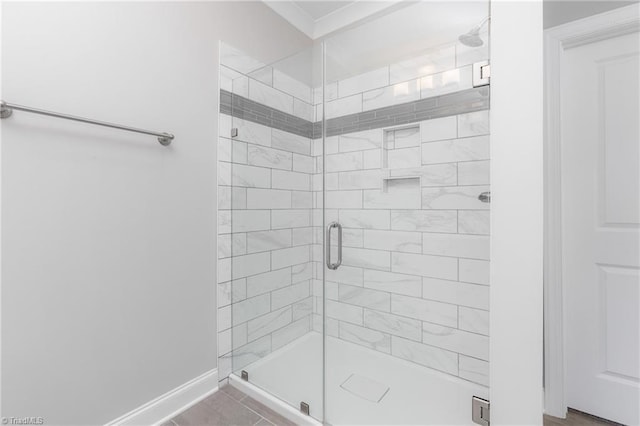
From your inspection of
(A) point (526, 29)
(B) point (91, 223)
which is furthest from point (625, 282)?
(B) point (91, 223)

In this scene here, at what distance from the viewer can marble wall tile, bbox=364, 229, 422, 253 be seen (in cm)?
174

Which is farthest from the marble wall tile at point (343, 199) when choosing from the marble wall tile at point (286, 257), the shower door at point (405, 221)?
the marble wall tile at point (286, 257)

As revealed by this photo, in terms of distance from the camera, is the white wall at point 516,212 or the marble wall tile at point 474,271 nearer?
the white wall at point 516,212

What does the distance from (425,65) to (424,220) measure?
89 cm

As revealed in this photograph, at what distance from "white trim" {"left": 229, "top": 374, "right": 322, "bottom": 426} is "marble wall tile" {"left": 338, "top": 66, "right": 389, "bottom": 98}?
176cm

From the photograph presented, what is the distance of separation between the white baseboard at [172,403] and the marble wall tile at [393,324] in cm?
96

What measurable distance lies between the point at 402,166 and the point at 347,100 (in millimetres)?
547

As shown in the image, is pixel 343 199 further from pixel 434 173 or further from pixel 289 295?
pixel 289 295

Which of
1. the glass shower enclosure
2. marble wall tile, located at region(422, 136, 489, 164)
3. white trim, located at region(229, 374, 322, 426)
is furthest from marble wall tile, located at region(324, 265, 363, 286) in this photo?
marble wall tile, located at region(422, 136, 489, 164)

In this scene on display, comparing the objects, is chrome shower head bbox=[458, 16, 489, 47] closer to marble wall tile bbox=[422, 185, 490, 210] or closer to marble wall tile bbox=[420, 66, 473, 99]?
marble wall tile bbox=[420, 66, 473, 99]

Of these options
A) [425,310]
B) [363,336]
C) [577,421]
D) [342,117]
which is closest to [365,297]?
[363,336]

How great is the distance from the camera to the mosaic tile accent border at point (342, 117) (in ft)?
5.51

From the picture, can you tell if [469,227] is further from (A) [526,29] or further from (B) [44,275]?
(B) [44,275]

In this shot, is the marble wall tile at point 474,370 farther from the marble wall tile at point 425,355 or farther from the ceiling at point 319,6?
the ceiling at point 319,6
